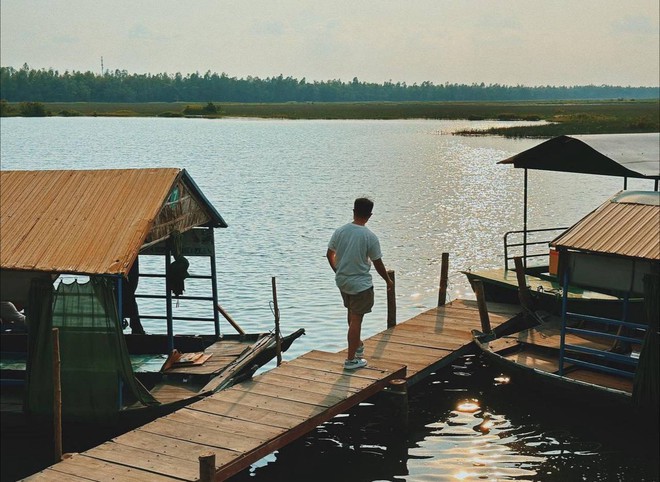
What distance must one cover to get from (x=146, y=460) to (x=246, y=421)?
1.61m

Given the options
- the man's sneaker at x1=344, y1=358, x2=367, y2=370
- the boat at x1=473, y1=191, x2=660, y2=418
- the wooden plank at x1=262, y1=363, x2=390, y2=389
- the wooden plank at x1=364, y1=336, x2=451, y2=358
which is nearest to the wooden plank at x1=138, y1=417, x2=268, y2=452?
the wooden plank at x1=262, y1=363, x2=390, y2=389

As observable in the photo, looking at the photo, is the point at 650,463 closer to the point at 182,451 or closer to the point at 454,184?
the point at 182,451

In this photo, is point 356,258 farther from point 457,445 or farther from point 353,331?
point 457,445

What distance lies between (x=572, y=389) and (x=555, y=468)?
128 centimetres

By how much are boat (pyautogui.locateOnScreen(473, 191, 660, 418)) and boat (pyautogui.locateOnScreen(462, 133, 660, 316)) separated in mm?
1923

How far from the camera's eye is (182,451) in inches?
413

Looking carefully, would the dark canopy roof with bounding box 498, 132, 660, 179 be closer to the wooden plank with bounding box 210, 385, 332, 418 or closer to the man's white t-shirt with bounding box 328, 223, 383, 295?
→ the man's white t-shirt with bounding box 328, 223, 383, 295

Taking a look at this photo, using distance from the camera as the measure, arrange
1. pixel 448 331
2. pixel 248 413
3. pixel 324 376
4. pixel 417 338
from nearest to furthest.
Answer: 1. pixel 248 413
2. pixel 324 376
3. pixel 417 338
4. pixel 448 331

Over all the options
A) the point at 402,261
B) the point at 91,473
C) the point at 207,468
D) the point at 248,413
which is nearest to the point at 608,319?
the point at 248,413

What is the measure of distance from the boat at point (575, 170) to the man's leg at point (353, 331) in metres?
5.18

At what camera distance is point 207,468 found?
9492mm

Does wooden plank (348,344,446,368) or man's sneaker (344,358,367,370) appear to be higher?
man's sneaker (344,358,367,370)

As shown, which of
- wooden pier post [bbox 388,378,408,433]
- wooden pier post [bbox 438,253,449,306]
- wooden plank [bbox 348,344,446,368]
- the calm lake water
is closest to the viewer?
the calm lake water

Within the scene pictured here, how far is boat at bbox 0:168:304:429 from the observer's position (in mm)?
12391
